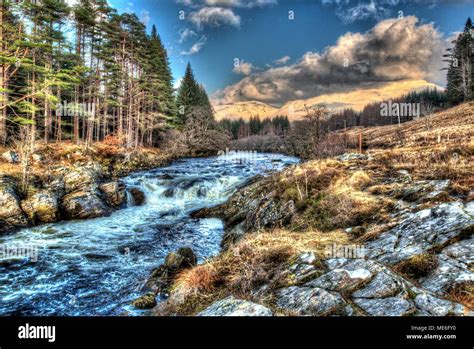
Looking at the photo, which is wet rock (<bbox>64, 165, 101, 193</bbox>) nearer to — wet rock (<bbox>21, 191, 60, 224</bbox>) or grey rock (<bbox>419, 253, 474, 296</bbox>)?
wet rock (<bbox>21, 191, 60, 224</bbox>)

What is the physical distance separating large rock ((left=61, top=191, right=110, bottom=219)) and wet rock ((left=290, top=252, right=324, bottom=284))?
566 inches

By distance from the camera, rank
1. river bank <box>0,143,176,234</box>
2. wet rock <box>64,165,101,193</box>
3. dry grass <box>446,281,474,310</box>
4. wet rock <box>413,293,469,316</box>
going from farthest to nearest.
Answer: wet rock <box>64,165,101,193</box>, river bank <box>0,143,176,234</box>, dry grass <box>446,281,474,310</box>, wet rock <box>413,293,469,316</box>

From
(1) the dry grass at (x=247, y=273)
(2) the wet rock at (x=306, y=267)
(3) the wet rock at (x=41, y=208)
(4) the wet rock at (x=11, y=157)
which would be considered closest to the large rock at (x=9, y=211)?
(3) the wet rock at (x=41, y=208)

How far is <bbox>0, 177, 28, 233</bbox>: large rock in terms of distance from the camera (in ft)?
43.9

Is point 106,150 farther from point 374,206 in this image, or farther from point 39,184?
point 374,206

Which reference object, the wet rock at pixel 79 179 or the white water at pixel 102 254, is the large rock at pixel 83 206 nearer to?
the white water at pixel 102 254

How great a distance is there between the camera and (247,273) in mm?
5684

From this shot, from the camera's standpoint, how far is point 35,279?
8.92 m

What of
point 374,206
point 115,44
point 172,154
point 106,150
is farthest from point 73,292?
point 115,44

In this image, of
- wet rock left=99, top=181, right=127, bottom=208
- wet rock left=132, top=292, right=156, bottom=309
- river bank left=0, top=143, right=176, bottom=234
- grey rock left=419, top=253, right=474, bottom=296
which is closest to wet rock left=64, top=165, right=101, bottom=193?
river bank left=0, top=143, right=176, bottom=234

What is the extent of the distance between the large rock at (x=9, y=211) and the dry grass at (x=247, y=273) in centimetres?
1207

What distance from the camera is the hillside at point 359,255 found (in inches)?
163

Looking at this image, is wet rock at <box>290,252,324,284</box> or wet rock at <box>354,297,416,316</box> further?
wet rock at <box>290,252,324,284</box>
